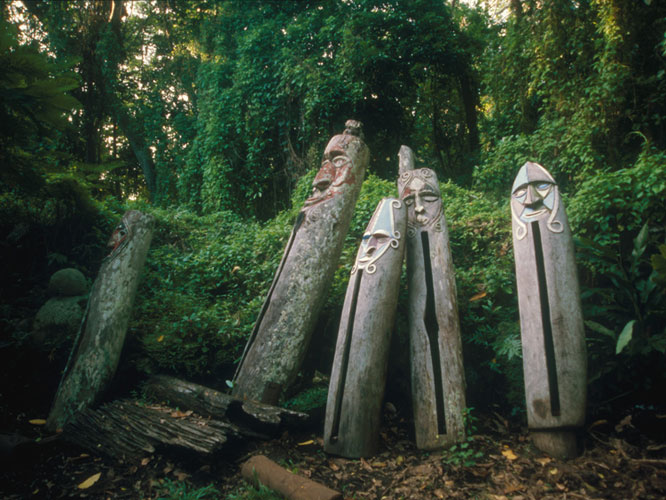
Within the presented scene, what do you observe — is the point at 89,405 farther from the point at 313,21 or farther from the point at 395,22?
the point at 395,22

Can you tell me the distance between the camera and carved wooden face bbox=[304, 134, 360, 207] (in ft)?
14.1

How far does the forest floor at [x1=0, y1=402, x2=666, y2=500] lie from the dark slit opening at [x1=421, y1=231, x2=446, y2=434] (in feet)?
0.93

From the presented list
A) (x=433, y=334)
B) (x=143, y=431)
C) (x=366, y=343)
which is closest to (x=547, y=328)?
(x=433, y=334)

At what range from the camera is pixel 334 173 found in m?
→ 4.42

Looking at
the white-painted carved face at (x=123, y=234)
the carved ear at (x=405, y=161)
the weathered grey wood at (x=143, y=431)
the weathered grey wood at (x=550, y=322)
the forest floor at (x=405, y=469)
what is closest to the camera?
Answer: the forest floor at (x=405, y=469)

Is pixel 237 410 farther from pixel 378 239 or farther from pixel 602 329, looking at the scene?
pixel 602 329

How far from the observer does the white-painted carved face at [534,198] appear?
3.19 metres

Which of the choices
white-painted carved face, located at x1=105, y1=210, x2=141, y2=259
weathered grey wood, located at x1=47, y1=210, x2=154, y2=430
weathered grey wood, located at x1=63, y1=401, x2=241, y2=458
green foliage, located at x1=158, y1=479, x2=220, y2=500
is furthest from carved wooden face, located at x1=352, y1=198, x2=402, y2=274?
white-painted carved face, located at x1=105, y1=210, x2=141, y2=259

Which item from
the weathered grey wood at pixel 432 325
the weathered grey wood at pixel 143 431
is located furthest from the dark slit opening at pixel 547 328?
the weathered grey wood at pixel 143 431

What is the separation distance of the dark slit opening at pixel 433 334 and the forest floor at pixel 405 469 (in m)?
0.28

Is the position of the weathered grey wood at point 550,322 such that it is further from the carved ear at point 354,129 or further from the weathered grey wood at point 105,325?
the weathered grey wood at point 105,325

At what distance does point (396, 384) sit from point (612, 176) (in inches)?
128

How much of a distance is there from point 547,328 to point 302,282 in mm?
2206

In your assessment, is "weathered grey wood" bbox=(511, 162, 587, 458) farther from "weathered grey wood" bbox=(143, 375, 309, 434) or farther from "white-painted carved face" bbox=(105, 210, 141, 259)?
"white-painted carved face" bbox=(105, 210, 141, 259)
